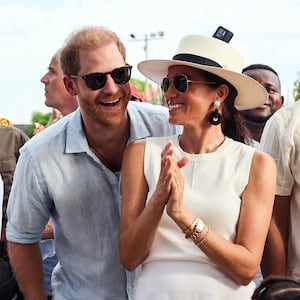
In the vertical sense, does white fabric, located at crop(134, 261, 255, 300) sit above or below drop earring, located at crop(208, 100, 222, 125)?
below

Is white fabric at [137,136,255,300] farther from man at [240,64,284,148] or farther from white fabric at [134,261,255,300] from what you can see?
man at [240,64,284,148]

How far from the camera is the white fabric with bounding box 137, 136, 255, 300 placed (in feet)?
8.10

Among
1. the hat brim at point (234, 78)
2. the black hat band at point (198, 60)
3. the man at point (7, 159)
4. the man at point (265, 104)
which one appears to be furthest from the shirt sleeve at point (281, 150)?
the man at point (7, 159)

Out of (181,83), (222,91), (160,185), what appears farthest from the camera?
(222,91)

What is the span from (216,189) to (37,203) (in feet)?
2.84

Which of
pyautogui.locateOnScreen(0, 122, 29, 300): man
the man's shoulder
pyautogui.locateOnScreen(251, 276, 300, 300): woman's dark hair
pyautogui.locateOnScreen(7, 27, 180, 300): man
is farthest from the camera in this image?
the man's shoulder

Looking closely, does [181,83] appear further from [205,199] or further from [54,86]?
[54,86]

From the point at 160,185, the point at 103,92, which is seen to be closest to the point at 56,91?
the point at 103,92

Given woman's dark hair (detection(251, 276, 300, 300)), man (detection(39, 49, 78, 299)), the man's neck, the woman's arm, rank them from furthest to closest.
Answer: the man's neck → man (detection(39, 49, 78, 299)) → the woman's arm → woman's dark hair (detection(251, 276, 300, 300))

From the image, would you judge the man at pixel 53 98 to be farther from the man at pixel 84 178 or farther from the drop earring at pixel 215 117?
the drop earring at pixel 215 117

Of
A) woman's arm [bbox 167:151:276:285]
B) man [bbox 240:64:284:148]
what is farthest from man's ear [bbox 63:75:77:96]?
man [bbox 240:64:284:148]

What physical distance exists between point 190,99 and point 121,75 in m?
0.35

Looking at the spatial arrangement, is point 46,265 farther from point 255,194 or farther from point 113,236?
point 255,194

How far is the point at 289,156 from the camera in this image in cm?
273
